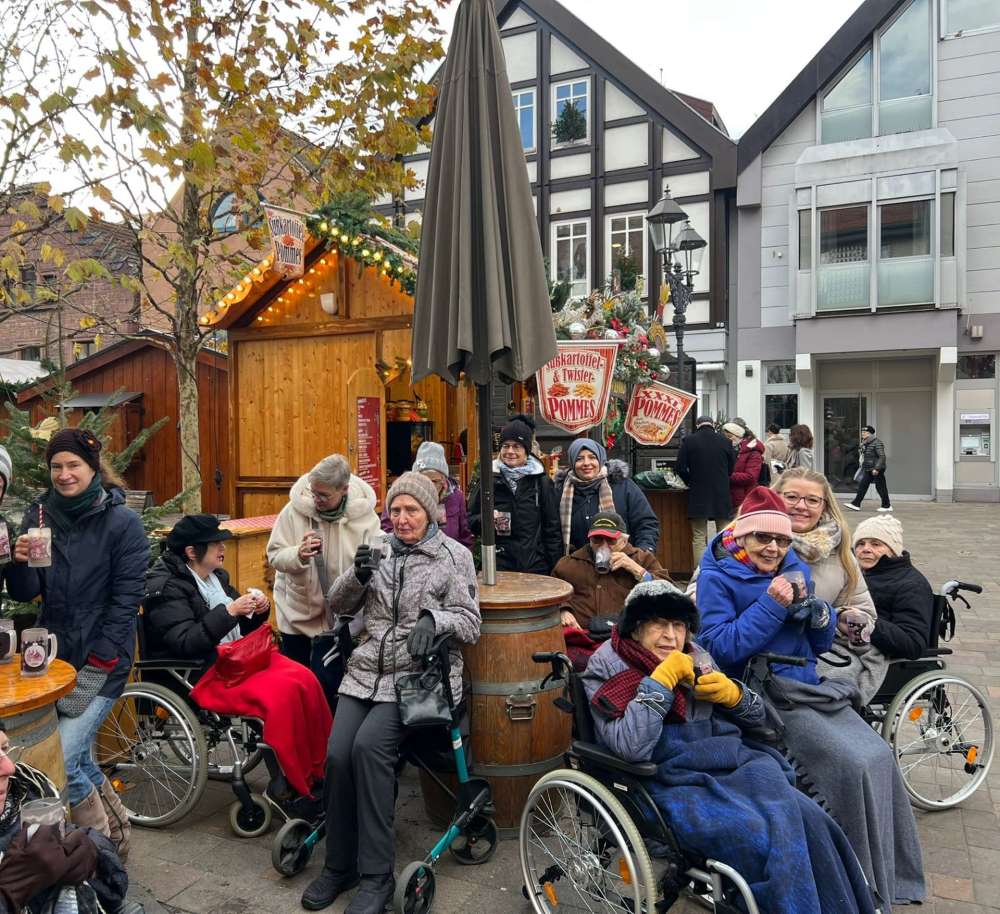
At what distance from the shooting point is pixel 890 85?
18.5 metres

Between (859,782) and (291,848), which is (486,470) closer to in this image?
(291,848)

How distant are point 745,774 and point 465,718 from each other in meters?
1.21

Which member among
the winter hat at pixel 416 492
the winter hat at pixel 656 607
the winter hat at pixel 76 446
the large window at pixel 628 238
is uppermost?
the large window at pixel 628 238

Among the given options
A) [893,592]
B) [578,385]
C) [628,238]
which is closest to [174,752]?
[893,592]

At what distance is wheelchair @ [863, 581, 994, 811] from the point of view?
12.5 ft

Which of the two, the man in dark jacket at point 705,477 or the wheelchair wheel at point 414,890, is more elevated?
the man in dark jacket at point 705,477

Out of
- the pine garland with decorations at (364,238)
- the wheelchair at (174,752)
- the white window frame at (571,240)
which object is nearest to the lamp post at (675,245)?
the pine garland with decorations at (364,238)

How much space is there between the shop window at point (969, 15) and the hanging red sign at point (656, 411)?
15813 mm

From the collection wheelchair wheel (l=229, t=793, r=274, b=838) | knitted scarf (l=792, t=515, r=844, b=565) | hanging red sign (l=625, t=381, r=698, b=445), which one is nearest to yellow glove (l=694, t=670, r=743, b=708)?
knitted scarf (l=792, t=515, r=844, b=565)

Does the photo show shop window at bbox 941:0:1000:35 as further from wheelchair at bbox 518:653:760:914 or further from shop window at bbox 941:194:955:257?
wheelchair at bbox 518:653:760:914

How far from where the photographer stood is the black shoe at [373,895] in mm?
2920

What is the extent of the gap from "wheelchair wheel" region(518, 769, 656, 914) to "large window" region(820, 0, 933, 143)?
773 inches

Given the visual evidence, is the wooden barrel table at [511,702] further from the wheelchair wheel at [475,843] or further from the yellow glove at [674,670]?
the yellow glove at [674,670]

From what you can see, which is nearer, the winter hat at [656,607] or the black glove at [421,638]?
the winter hat at [656,607]
